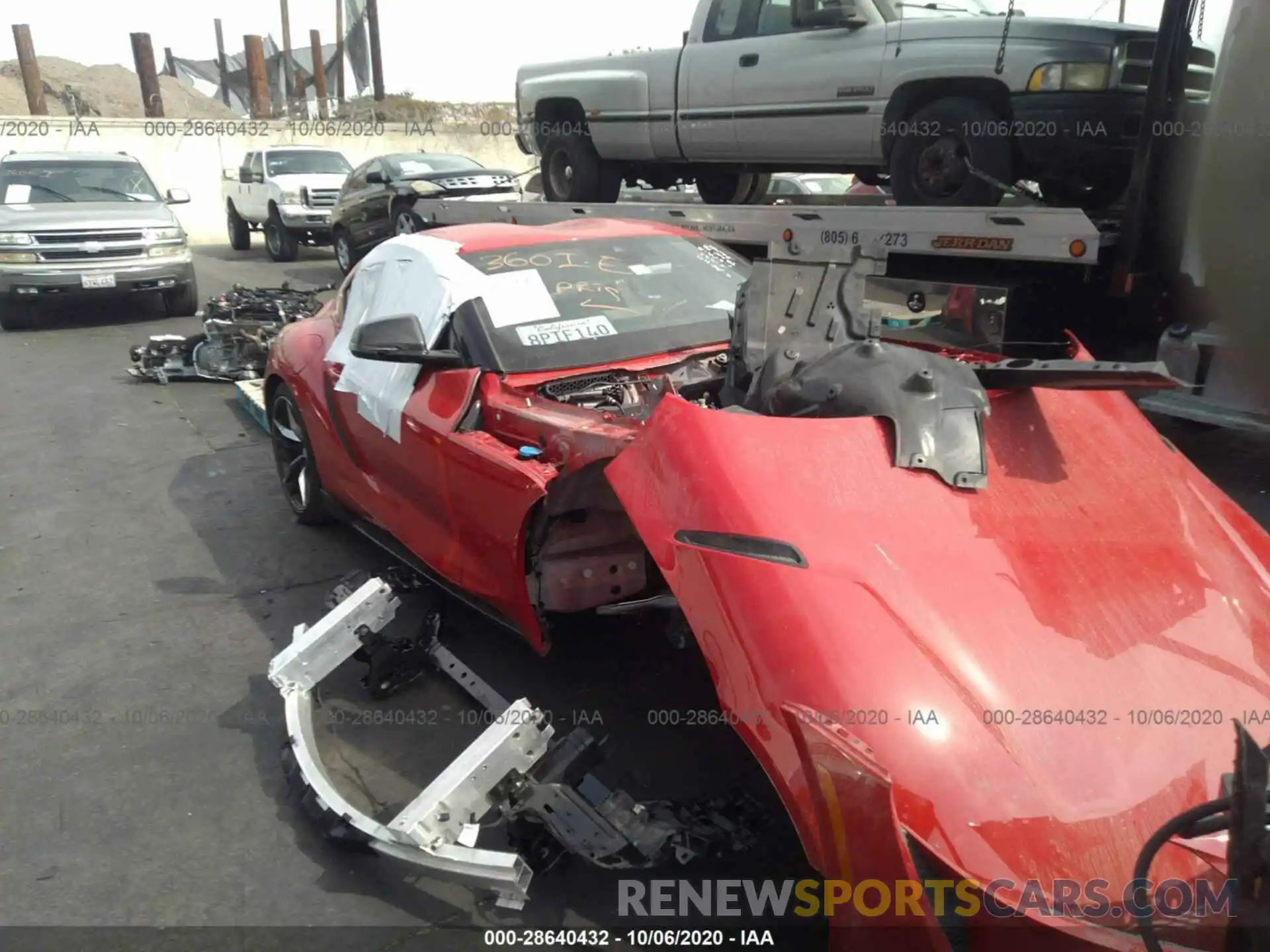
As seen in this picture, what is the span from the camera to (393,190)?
528 inches

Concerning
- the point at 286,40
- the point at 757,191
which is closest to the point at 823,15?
the point at 757,191

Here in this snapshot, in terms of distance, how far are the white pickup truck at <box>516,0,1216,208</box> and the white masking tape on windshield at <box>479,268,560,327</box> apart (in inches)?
133

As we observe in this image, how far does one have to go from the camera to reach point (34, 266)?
1109 centimetres

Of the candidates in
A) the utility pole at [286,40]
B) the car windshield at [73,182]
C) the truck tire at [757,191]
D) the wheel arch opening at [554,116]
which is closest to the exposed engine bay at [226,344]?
the wheel arch opening at [554,116]

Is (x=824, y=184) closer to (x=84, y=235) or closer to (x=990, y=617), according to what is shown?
(x=84, y=235)

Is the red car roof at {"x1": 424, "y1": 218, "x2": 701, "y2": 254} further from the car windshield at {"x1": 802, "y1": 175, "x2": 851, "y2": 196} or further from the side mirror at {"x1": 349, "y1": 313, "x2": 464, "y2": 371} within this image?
the car windshield at {"x1": 802, "y1": 175, "x2": 851, "y2": 196}

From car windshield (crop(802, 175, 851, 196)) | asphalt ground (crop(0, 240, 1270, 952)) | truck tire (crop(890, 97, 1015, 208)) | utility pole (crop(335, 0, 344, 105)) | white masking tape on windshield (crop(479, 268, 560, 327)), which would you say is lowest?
asphalt ground (crop(0, 240, 1270, 952))

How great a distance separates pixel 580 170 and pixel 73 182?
6755mm

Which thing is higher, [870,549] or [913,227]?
[913,227]

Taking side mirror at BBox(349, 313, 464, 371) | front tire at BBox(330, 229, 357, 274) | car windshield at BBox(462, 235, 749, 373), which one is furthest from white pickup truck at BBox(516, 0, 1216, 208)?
front tire at BBox(330, 229, 357, 274)

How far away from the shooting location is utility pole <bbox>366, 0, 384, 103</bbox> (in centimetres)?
2984

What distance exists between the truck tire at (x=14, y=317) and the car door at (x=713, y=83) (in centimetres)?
821

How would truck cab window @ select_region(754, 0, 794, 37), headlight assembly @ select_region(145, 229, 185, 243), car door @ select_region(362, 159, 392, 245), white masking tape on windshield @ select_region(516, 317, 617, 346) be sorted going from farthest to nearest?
car door @ select_region(362, 159, 392, 245)
headlight assembly @ select_region(145, 229, 185, 243)
truck cab window @ select_region(754, 0, 794, 37)
white masking tape on windshield @ select_region(516, 317, 617, 346)

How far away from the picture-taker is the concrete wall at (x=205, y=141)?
20922 millimetres
